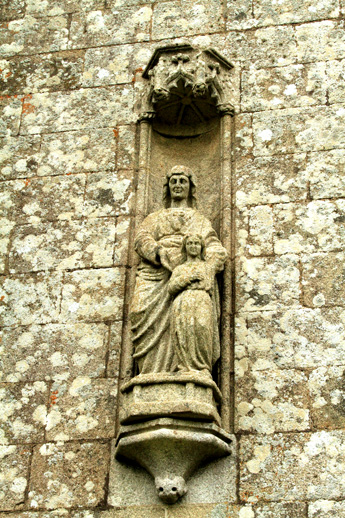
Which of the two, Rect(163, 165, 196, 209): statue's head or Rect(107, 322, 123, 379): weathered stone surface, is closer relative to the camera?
Rect(107, 322, 123, 379): weathered stone surface

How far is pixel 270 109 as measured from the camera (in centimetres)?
798

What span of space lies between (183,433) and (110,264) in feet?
5.90

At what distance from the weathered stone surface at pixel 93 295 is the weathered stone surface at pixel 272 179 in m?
1.22

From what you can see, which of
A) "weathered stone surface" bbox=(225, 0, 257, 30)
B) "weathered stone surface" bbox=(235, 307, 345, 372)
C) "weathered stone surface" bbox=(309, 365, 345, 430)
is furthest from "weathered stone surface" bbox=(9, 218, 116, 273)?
"weathered stone surface" bbox=(225, 0, 257, 30)

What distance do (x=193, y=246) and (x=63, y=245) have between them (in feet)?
4.35

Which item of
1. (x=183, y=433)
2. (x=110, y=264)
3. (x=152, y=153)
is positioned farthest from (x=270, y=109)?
(x=183, y=433)

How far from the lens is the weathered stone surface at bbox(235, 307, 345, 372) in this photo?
673 cm

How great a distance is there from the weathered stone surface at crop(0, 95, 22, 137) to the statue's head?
1.66 meters

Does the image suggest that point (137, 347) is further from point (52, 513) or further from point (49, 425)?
point (52, 513)

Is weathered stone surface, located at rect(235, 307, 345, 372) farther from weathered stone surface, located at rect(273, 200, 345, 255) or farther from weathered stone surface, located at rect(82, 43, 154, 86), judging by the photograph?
weathered stone surface, located at rect(82, 43, 154, 86)

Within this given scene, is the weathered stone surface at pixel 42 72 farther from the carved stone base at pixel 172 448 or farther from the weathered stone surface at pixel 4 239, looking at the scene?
the carved stone base at pixel 172 448

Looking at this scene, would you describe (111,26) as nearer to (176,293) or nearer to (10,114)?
(10,114)

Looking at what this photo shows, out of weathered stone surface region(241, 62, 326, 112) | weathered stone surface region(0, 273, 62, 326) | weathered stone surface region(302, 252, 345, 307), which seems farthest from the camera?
weathered stone surface region(241, 62, 326, 112)

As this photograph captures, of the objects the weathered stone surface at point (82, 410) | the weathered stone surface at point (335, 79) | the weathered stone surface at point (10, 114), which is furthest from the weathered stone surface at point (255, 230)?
the weathered stone surface at point (10, 114)
